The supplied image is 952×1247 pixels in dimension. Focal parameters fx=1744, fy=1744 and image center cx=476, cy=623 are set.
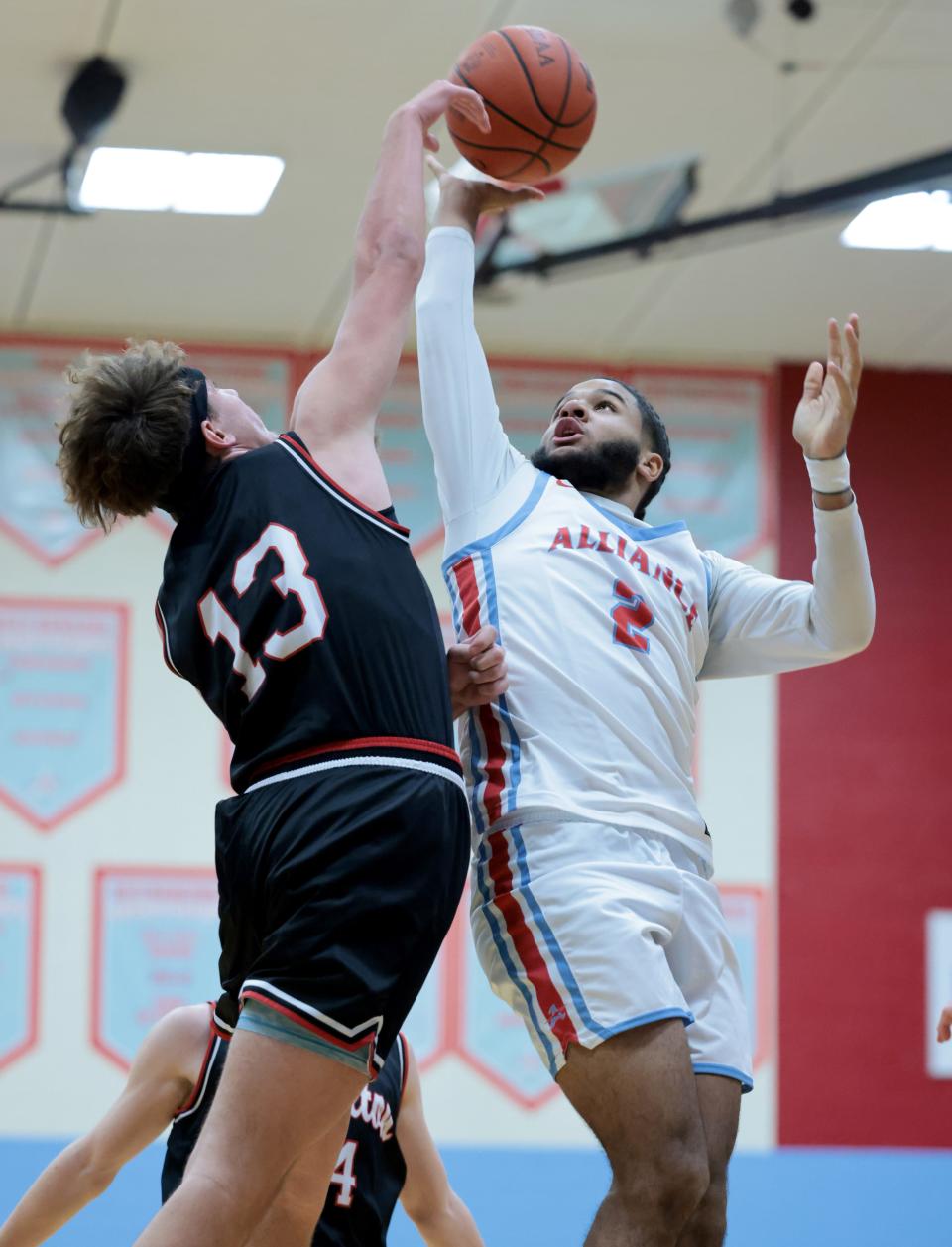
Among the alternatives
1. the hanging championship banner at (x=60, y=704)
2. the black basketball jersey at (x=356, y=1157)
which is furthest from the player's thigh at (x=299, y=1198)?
the hanging championship banner at (x=60, y=704)

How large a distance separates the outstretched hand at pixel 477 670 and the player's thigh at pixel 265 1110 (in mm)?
854

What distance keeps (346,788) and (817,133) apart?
16.8ft

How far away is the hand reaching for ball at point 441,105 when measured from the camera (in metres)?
3.31

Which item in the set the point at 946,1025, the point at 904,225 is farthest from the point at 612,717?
the point at 904,225

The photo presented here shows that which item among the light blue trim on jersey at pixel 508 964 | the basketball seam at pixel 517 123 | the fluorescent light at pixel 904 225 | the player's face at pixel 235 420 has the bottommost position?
the light blue trim on jersey at pixel 508 964

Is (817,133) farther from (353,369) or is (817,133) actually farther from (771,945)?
(353,369)

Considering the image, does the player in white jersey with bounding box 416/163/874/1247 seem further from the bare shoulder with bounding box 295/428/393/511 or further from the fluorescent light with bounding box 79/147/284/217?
the fluorescent light with bounding box 79/147/284/217

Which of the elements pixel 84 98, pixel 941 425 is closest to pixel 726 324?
pixel 941 425

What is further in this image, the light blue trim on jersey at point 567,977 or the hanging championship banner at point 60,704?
the hanging championship banner at point 60,704

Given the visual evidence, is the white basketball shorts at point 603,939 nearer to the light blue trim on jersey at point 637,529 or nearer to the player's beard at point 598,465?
the light blue trim on jersey at point 637,529

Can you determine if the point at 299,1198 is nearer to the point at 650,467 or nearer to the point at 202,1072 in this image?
the point at 202,1072

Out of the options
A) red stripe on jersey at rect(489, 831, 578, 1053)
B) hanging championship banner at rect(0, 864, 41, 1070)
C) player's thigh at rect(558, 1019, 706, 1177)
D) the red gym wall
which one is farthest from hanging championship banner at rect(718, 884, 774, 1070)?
player's thigh at rect(558, 1019, 706, 1177)

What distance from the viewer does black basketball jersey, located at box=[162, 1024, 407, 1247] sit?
357 cm

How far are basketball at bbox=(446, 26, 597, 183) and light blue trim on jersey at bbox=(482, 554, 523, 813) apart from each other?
95 centimetres
